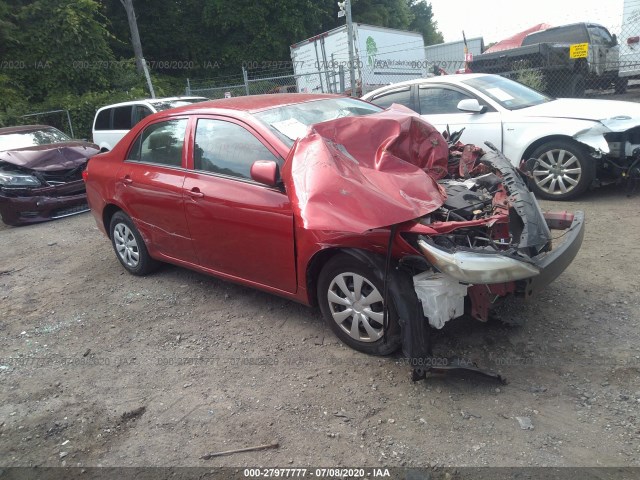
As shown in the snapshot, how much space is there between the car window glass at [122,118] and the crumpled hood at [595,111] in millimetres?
7321

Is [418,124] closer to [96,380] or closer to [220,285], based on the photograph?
[220,285]

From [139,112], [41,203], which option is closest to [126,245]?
[41,203]

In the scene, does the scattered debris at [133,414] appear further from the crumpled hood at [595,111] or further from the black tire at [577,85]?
the black tire at [577,85]

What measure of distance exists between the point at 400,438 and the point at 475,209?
147cm

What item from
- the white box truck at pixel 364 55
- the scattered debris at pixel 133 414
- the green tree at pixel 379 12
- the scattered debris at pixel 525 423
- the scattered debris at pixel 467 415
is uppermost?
the green tree at pixel 379 12

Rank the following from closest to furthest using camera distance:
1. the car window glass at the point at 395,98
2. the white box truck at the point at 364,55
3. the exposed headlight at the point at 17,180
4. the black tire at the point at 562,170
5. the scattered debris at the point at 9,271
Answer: the black tire at the point at 562,170 < the scattered debris at the point at 9,271 < the car window glass at the point at 395,98 < the exposed headlight at the point at 17,180 < the white box truck at the point at 364,55

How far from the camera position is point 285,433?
2762mm

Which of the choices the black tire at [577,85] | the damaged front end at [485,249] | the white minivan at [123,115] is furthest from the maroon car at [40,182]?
the black tire at [577,85]

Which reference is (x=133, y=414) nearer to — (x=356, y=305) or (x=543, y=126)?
(x=356, y=305)

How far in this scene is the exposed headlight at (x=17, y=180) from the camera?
301 inches

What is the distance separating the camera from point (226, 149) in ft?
12.9

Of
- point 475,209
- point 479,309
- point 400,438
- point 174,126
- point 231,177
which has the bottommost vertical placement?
point 400,438

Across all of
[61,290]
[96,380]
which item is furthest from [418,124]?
[61,290]

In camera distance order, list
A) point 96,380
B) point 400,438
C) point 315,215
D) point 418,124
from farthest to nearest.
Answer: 1. point 418,124
2. point 96,380
3. point 315,215
4. point 400,438
